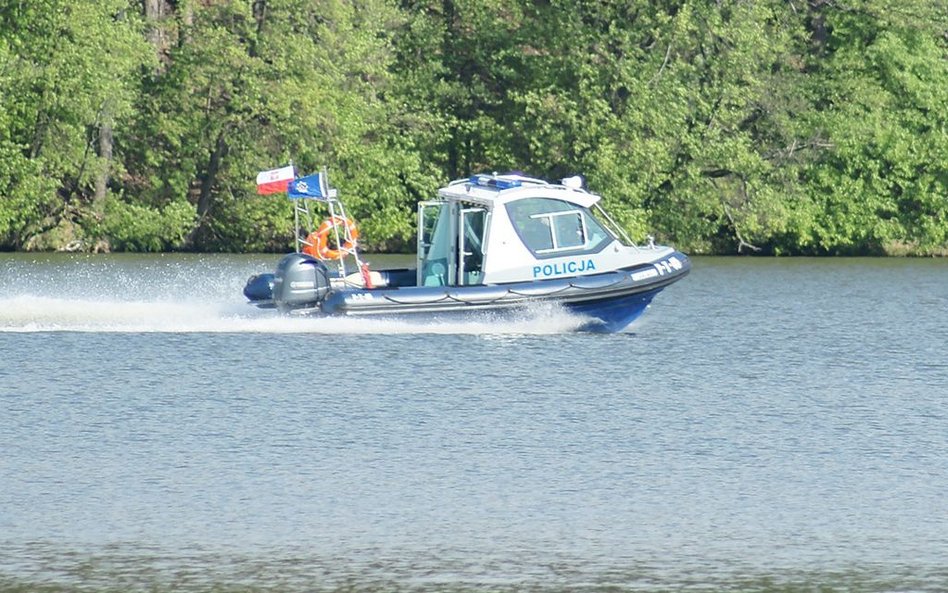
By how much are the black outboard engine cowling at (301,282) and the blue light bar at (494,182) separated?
2.79 meters

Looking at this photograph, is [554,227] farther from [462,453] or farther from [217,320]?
[462,453]

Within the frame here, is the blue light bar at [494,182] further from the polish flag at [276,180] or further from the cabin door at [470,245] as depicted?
Result: the polish flag at [276,180]

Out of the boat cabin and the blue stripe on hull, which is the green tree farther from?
the blue stripe on hull

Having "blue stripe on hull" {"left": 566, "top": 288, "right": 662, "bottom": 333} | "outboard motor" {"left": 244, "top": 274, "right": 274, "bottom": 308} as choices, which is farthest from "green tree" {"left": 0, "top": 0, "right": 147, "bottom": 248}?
"blue stripe on hull" {"left": 566, "top": 288, "right": 662, "bottom": 333}

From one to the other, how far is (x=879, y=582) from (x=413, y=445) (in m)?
6.40

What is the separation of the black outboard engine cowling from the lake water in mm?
506

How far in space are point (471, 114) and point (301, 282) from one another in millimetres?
27627

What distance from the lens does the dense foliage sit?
48.2 m

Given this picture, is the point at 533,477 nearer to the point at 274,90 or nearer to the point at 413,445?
the point at 413,445

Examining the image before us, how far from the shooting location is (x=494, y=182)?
2753cm

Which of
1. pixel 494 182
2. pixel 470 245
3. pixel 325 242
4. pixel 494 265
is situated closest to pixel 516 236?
pixel 494 265

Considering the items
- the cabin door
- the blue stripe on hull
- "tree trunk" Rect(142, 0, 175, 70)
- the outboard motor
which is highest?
"tree trunk" Rect(142, 0, 175, 70)

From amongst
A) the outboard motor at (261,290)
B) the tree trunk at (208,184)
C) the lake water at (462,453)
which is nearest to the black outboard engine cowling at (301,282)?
the lake water at (462,453)

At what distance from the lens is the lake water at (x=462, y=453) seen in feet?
44.1
